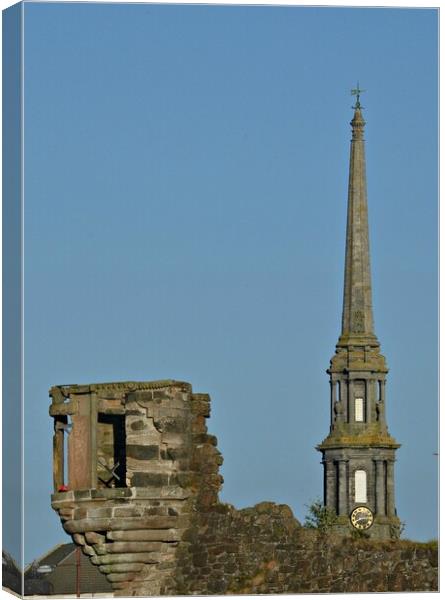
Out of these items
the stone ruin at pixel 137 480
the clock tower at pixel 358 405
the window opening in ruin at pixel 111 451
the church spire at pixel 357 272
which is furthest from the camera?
the clock tower at pixel 358 405

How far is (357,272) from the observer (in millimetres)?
103375

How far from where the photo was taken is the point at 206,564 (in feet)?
94.3

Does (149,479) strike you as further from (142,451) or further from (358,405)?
(358,405)

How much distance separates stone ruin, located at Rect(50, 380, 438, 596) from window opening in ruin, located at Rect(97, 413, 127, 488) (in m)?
0.02

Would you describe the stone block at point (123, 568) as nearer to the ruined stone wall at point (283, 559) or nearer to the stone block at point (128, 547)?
the stone block at point (128, 547)

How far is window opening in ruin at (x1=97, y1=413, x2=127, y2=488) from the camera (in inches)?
1152

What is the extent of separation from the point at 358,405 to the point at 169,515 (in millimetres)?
78077

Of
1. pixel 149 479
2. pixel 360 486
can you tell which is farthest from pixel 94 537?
pixel 360 486

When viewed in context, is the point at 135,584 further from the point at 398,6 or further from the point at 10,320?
the point at 398,6

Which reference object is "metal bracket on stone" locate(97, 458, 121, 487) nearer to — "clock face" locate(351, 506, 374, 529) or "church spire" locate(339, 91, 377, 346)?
"clock face" locate(351, 506, 374, 529)

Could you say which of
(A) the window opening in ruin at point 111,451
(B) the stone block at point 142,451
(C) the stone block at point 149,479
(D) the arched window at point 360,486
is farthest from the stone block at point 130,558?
(D) the arched window at point 360,486

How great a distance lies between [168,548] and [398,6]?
761cm

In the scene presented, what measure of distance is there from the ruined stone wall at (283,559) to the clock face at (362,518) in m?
47.4

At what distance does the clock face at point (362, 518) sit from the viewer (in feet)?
263
